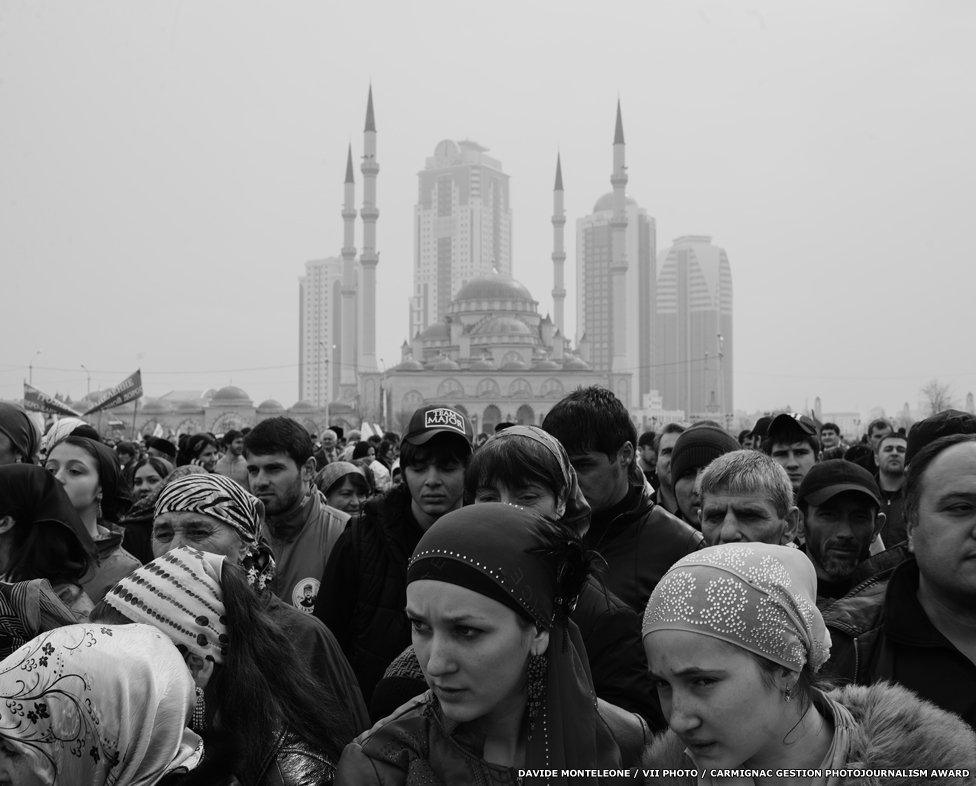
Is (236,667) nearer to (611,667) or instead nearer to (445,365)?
(611,667)

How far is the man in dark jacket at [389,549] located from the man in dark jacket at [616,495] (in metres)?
0.43

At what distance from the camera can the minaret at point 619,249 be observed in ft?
194

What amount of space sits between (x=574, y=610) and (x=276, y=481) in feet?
7.39

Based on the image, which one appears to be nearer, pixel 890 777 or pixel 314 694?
pixel 890 777

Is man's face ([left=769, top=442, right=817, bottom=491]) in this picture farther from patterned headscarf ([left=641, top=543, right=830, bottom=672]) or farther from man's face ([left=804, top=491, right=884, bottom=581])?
patterned headscarf ([left=641, top=543, right=830, bottom=672])

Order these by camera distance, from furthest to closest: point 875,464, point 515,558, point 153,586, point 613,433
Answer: point 875,464 → point 613,433 → point 153,586 → point 515,558

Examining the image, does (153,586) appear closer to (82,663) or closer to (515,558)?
(82,663)

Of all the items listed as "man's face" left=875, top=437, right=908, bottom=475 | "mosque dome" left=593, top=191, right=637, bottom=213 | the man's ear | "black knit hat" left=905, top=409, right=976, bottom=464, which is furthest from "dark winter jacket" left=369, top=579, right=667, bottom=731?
"mosque dome" left=593, top=191, right=637, bottom=213

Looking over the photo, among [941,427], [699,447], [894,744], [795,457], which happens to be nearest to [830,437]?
[795,457]

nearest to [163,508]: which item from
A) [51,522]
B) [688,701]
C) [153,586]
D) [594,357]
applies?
[51,522]

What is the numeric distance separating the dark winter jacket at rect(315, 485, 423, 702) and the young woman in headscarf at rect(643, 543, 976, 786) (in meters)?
1.56

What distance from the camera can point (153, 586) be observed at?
81.0 inches

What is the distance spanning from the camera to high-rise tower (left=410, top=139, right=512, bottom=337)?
11175 centimetres

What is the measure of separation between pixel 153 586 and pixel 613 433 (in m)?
1.74
